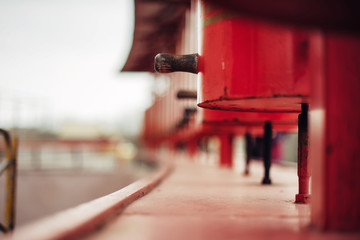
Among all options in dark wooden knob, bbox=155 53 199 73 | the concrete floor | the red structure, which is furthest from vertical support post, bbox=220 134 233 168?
the concrete floor

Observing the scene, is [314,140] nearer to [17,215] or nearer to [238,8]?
[238,8]

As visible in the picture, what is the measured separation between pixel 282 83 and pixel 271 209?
0.33 meters

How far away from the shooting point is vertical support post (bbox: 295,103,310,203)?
43.4 inches

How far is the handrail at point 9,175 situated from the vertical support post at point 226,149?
2.08 meters

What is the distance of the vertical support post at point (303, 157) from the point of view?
3.62ft

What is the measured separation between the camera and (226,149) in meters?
3.70

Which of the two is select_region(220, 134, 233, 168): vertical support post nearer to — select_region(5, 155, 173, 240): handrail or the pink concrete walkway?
the pink concrete walkway

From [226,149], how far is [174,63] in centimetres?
271

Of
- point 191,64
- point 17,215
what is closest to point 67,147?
point 17,215

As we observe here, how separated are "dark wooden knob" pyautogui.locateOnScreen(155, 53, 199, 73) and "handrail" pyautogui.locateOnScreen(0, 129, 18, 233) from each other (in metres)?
1.06

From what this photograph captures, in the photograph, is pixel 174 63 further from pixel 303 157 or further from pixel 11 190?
pixel 11 190

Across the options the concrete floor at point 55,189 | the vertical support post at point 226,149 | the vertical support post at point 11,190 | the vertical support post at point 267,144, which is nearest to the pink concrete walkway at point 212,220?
the vertical support post at point 267,144

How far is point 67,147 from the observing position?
10.3m

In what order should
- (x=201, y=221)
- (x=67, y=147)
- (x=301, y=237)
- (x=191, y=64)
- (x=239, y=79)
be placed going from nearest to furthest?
(x=301, y=237), (x=201, y=221), (x=239, y=79), (x=191, y=64), (x=67, y=147)
